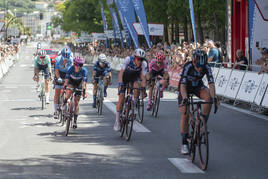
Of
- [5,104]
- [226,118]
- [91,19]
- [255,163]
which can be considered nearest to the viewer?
[255,163]

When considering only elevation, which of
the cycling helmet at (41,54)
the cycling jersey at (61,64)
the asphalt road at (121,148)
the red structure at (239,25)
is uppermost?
the red structure at (239,25)

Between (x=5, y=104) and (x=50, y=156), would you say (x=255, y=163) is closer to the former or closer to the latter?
(x=50, y=156)

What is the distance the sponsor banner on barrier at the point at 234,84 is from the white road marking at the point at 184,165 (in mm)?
9736

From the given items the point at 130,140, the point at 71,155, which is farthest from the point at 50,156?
the point at 130,140

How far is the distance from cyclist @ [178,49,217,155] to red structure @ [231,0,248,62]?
17.2m

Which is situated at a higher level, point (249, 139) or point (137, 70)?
point (137, 70)

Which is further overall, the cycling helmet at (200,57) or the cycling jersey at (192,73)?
the cycling jersey at (192,73)

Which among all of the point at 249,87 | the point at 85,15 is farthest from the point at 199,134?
the point at 85,15

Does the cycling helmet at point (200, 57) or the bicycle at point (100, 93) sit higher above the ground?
the cycling helmet at point (200, 57)

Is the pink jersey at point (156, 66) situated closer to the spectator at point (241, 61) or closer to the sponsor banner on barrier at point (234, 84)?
the sponsor banner on barrier at point (234, 84)

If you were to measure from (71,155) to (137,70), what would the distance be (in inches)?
114

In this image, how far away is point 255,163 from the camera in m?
9.27

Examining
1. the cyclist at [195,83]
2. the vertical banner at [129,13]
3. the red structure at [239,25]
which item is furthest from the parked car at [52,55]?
the cyclist at [195,83]

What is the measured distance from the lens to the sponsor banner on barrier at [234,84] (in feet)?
61.9
